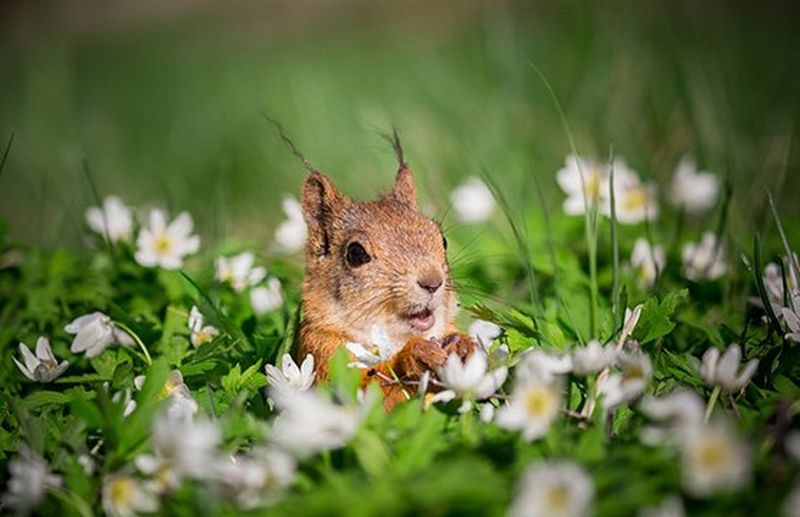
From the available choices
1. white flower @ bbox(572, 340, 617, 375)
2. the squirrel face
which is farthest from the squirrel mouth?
white flower @ bbox(572, 340, 617, 375)

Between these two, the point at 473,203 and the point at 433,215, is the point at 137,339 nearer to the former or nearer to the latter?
the point at 433,215

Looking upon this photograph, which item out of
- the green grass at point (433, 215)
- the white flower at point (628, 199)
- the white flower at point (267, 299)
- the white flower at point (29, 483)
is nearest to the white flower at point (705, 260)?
the green grass at point (433, 215)

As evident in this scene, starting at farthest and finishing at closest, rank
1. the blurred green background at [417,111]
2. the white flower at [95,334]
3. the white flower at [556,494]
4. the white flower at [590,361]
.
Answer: the blurred green background at [417,111] < the white flower at [95,334] < the white flower at [590,361] < the white flower at [556,494]

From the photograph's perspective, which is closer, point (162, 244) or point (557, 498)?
point (557, 498)

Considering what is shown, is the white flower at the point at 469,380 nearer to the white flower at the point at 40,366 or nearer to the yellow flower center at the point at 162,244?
the white flower at the point at 40,366

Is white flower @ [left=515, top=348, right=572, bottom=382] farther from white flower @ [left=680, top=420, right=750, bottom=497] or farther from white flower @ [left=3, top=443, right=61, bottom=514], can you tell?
white flower @ [left=3, top=443, right=61, bottom=514]

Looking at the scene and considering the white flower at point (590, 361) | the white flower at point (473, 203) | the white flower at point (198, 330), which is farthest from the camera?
the white flower at point (473, 203)

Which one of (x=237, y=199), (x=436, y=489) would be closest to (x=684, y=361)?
(x=436, y=489)

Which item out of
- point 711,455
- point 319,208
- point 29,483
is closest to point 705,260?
point 319,208
